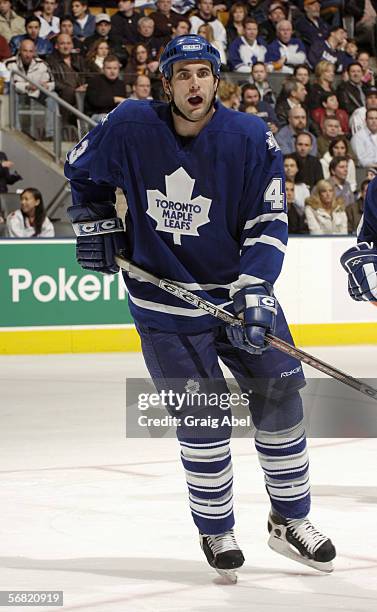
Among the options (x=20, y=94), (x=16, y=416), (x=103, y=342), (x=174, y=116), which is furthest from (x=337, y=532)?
(x=20, y=94)

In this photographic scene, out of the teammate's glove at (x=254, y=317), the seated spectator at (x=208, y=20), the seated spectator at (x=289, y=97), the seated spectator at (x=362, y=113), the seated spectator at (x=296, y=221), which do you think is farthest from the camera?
the seated spectator at (x=208, y=20)

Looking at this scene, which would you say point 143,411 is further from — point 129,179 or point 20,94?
point 20,94

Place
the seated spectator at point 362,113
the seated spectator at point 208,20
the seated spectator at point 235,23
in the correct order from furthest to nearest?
the seated spectator at point 235,23
the seated spectator at point 208,20
the seated spectator at point 362,113

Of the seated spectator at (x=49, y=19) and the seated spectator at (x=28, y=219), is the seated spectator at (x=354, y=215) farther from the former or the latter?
the seated spectator at (x=49, y=19)

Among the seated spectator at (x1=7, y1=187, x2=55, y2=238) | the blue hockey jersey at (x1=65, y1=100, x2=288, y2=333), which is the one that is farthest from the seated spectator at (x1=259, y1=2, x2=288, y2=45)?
the blue hockey jersey at (x1=65, y1=100, x2=288, y2=333)

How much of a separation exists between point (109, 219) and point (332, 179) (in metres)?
6.16

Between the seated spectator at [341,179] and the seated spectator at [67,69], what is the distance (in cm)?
193

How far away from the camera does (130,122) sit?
10.1 feet

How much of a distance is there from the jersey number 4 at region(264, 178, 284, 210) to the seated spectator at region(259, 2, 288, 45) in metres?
7.90

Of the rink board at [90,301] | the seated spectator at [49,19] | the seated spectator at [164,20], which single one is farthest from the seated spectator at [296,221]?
the seated spectator at [49,19]

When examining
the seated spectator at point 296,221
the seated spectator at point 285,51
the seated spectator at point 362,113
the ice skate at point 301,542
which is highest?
the seated spectator at point 285,51

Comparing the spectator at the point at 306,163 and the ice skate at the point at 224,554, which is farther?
the spectator at the point at 306,163

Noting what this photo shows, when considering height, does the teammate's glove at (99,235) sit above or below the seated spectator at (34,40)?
below

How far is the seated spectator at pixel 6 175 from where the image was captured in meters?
8.35
